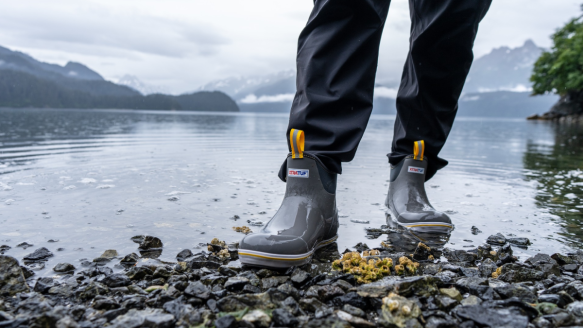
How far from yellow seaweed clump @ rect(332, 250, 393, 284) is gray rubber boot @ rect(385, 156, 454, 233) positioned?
24.2 inches

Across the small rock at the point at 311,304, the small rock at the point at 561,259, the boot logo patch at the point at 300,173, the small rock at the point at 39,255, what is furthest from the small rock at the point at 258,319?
the small rock at the point at 561,259

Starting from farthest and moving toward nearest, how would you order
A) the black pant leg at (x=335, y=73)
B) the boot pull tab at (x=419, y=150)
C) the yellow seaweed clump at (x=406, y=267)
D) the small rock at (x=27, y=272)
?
the boot pull tab at (x=419, y=150)
the black pant leg at (x=335, y=73)
the yellow seaweed clump at (x=406, y=267)
the small rock at (x=27, y=272)

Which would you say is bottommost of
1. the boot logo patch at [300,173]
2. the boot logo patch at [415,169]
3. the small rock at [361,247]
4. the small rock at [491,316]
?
the small rock at [361,247]

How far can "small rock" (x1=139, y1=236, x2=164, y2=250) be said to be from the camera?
5.34 ft

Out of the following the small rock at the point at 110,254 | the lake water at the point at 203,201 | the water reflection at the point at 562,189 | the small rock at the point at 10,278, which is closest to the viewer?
the small rock at the point at 10,278

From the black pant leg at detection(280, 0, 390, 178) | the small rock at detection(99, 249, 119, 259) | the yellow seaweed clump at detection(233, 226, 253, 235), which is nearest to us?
the small rock at detection(99, 249, 119, 259)

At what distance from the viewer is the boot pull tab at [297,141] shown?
1611 millimetres

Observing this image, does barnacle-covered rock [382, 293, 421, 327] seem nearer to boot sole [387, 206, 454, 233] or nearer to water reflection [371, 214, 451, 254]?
water reflection [371, 214, 451, 254]

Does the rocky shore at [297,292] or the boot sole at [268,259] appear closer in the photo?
the rocky shore at [297,292]

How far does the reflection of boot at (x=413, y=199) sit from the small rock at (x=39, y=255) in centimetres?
165

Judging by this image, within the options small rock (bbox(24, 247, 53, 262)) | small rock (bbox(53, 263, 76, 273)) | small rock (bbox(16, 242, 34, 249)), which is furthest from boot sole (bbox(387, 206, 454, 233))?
small rock (bbox(16, 242, 34, 249))

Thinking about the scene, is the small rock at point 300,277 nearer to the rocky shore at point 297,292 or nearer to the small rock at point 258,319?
the rocky shore at point 297,292

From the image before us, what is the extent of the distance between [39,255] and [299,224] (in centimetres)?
103

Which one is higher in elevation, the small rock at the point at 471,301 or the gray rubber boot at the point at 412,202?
the gray rubber boot at the point at 412,202
